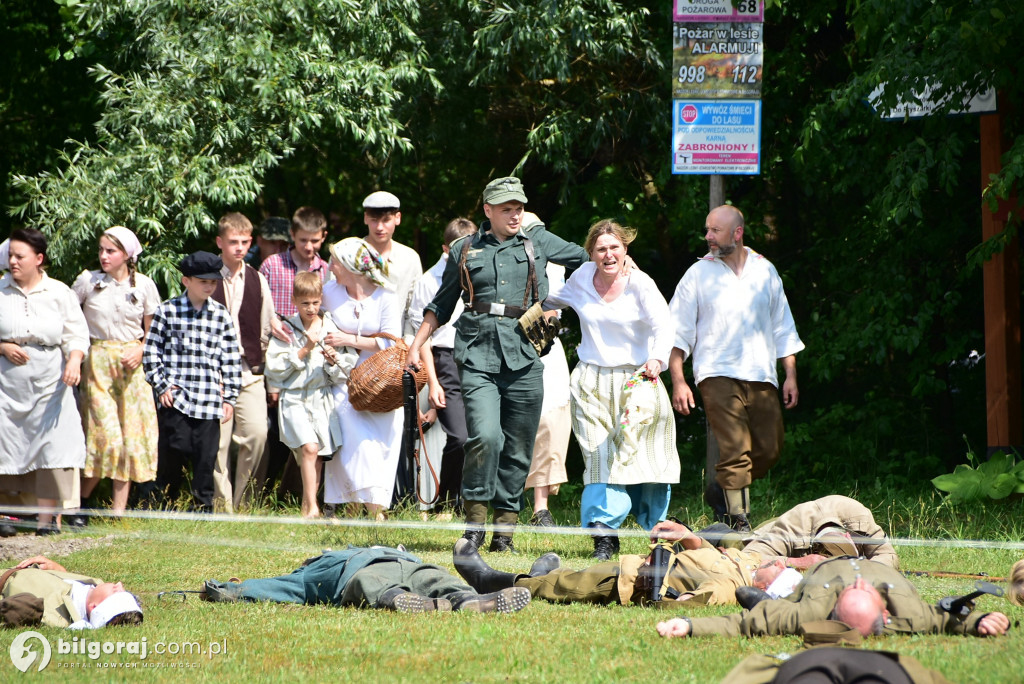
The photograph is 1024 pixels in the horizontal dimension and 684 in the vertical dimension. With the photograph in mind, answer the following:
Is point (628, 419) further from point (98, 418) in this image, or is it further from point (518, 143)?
point (518, 143)

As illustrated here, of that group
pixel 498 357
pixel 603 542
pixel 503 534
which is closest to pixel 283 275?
pixel 498 357

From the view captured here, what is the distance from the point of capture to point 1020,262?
9492mm

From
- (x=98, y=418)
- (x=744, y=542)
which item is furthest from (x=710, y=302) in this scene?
(x=98, y=418)

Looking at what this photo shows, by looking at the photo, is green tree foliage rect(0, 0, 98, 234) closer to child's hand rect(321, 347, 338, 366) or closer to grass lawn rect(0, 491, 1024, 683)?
child's hand rect(321, 347, 338, 366)

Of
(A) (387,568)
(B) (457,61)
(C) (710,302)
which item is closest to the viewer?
(A) (387,568)

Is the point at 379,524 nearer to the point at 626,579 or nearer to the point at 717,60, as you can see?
the point at 626,579

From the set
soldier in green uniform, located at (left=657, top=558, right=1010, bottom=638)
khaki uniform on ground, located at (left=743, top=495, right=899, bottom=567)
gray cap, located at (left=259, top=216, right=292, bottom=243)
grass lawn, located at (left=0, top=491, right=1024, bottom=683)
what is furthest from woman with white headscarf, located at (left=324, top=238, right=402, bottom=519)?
soldier in green uniform, located at (left=657, top=558, right=1010, bottom=638)

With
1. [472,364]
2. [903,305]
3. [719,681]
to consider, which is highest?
[903,305]

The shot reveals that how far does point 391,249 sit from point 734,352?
2.78 m

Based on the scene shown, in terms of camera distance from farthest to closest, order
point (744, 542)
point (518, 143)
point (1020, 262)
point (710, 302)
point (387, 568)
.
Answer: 1. point (518, 143)
2. point (1020, 262)
3. point (710, 302)
4. point (744, 542)
5. point (387, 568)

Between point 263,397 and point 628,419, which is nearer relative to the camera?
point 628,419

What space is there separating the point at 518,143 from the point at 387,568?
657 cm

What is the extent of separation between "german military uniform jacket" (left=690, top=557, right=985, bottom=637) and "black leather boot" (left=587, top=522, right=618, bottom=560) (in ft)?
6.44

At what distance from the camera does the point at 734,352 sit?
775 cm
